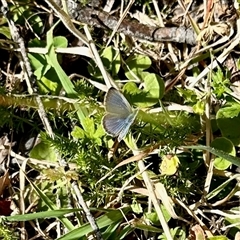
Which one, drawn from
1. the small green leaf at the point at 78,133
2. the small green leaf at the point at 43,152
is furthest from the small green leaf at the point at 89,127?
the small green leaf at the point at 43,152

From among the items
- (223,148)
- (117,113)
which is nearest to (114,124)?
(117,113)

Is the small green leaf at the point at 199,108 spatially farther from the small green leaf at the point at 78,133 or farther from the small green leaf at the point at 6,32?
the small green leaf at the point at 6,32

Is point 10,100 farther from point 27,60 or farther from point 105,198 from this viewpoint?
point 105,198

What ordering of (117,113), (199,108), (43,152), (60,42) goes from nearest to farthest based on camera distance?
(117,113), (199,108), (43,152), (60,42)

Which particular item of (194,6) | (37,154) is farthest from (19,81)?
(194,6)

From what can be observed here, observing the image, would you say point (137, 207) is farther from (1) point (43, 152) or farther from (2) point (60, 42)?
(2) point (60, 42)

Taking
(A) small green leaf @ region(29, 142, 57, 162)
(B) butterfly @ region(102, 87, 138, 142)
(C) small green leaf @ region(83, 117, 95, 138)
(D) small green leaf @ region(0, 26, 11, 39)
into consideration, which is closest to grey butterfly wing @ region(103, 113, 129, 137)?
(B) butterfly @ region(102, 87, 138, 142)

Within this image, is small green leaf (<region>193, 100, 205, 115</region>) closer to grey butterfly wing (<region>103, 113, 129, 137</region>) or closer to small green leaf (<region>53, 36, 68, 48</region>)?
grey butterfly wing (<region>103, 113, 129, 137</region>)
